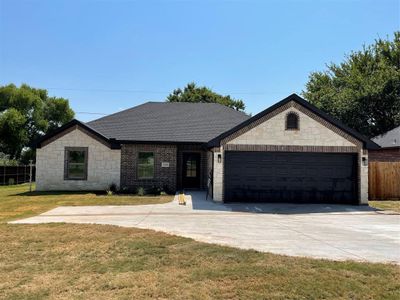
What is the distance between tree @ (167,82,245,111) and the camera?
44.8 metres

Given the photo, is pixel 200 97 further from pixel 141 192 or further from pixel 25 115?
pixel 141 192

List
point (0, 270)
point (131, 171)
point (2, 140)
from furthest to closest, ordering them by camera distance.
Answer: point (2, 140), point (131, 171), point (0, 270)

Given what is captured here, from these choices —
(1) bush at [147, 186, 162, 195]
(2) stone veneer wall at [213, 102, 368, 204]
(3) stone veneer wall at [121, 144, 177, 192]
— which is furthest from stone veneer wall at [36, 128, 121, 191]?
(2) stone veneer wall at [213, 102, 368, 204]

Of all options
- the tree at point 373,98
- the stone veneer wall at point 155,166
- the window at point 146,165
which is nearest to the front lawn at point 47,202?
the stone veneer wall at point 155,166

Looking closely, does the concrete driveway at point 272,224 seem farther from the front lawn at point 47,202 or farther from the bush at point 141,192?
the bush at point 141,192

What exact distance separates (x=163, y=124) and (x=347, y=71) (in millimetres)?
28401

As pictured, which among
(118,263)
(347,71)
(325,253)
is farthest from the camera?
(347,71)

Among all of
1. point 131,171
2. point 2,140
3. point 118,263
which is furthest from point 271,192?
point 2,140

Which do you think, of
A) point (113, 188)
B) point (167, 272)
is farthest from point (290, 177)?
point (167, 272)

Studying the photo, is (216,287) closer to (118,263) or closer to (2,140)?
(118,263)

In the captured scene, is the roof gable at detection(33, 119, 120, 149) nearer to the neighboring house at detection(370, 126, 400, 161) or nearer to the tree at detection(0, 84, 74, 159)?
the tree at detection(0, 84, 74, 159)

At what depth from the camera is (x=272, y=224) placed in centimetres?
1063

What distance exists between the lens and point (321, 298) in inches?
181

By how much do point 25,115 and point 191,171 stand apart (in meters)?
26.1
